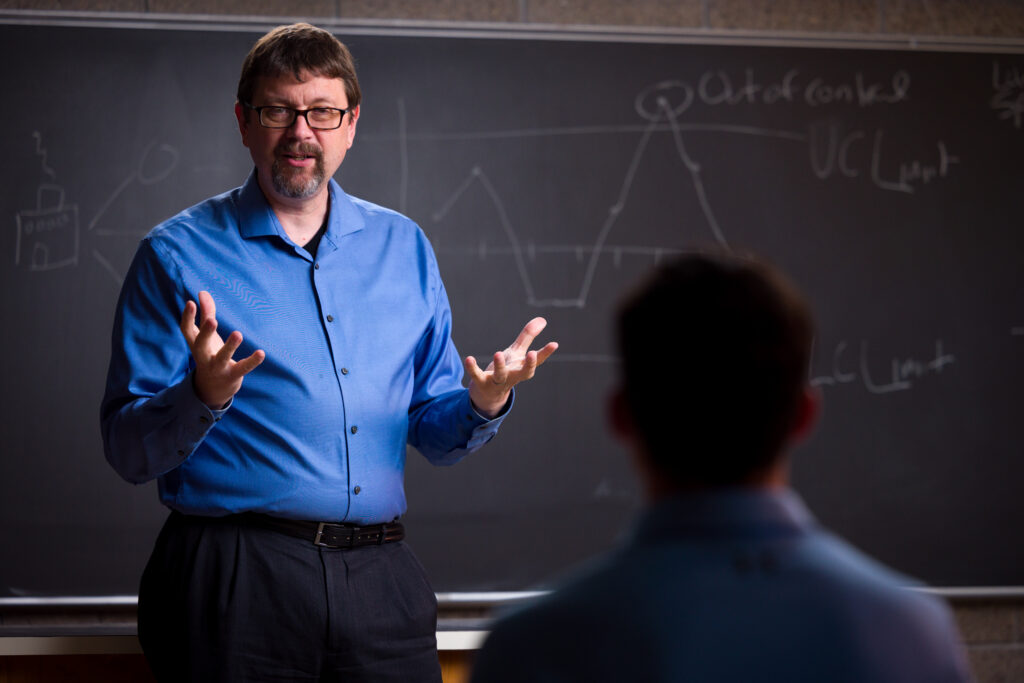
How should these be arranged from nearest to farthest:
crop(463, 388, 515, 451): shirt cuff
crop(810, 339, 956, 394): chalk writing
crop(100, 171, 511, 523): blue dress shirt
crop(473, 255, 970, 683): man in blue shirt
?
1. crop(473, 255, 970, 683): man in blue shirt
2. crop(100, 171, 511, 523): blue dress shirt
3. crop(463, 388, 515, 451): shirt cuff
4. crop(810, 339, 956, 394): chalk writing

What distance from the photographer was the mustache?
158cm

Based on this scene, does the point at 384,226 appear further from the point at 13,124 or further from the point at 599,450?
the point at 13,124

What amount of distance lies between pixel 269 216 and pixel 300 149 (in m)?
0.12

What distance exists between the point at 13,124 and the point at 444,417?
1785mm

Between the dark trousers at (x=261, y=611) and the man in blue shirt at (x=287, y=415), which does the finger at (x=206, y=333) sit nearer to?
the man in blue shirt at (x=287, y=415)

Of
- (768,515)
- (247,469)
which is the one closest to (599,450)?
(247,469)

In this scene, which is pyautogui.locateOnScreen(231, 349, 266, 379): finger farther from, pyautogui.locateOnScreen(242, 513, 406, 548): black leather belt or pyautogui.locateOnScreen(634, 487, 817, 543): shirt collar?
pyautogui.locateOnScreen(634, 487, 817, 543): shirt collar

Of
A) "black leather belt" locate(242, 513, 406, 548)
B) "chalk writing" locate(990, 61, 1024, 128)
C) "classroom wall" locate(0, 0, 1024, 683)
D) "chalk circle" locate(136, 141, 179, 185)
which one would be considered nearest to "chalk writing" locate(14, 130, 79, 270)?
"chalk circle" locate(136, 141, 179, 185)

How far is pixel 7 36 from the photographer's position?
2.73 m

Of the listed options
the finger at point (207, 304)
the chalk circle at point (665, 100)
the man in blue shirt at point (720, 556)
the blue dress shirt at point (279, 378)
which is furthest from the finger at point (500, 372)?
the chalk circle at point (665, 100)

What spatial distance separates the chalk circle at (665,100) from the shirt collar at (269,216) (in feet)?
4.75

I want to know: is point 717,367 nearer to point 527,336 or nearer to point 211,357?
point 211,357

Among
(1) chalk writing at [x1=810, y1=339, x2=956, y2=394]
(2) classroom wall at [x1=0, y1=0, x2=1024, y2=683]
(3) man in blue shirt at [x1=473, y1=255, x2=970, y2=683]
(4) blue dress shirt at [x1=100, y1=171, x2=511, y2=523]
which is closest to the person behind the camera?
(3) man in blue shirt at [x1=473, y1=255, x2=970, y2=683]

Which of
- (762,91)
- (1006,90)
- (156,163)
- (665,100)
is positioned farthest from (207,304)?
(1006,90)
